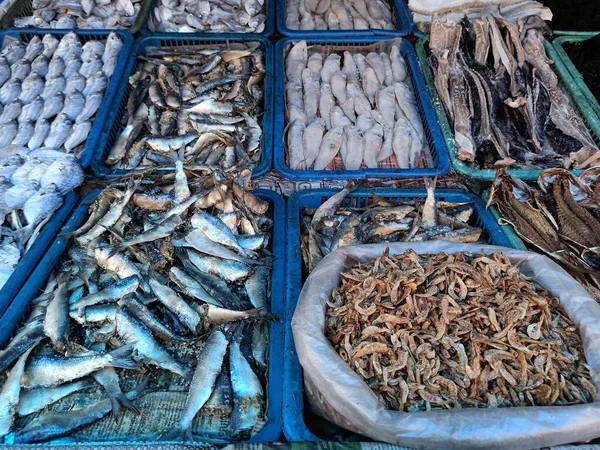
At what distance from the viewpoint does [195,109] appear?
4.16 metres

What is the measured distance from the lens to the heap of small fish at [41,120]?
10.8ft

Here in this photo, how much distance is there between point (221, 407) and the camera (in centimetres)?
222

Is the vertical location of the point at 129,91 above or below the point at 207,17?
below

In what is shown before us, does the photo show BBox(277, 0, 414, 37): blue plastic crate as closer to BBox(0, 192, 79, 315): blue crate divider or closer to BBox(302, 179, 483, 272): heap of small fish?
BBox(302, 179, 483, 272): heap of small fish

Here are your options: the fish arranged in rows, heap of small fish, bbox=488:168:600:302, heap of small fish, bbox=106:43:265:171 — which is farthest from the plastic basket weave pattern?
heap of small fish, bbox=488:168:600:302

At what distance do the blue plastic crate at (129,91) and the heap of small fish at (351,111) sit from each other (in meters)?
0.21

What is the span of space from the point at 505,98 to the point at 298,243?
270cm

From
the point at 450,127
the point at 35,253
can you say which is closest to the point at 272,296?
the point at 35,253

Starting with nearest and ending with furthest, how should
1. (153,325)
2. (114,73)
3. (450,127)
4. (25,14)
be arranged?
(153,325), (450,127), (114,73), (25,14)

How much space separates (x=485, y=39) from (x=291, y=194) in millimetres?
2885

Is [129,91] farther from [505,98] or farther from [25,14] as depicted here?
[505,98]

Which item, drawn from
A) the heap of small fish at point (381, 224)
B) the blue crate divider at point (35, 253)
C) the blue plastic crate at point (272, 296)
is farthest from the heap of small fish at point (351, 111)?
the blue crate divider at point (35, 253)

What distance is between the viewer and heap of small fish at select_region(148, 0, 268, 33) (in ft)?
17.4

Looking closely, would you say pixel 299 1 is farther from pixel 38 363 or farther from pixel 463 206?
pixel 38 363
